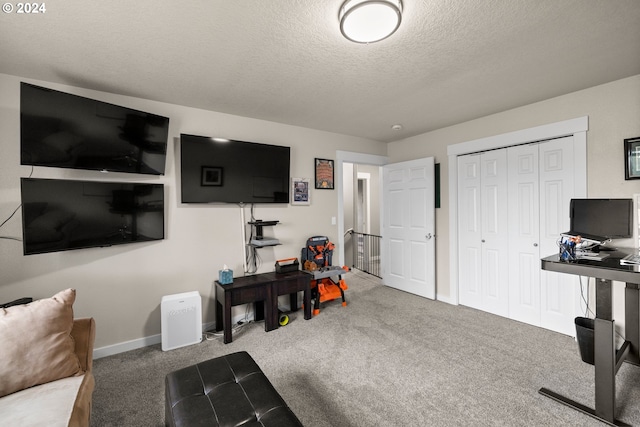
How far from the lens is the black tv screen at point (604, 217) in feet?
7.86

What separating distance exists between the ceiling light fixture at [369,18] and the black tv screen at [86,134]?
2020 mm

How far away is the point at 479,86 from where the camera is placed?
2.62 metres

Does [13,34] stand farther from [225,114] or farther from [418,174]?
[418,174]

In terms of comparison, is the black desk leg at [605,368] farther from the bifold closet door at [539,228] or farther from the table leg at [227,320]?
the table leg at [227,320]

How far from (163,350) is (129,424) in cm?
95

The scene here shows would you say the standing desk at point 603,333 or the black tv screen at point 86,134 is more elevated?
the black tv screen at point 86,134

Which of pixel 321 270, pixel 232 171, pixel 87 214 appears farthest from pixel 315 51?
pixel 321 270

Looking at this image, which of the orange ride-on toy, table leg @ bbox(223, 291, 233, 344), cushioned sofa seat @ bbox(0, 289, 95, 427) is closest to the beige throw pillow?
cushioned sofa seat @ bbox(0, 289, 95, 427)

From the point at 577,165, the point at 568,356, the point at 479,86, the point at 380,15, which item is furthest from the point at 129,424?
the point at 577,165

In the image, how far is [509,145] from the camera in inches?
130

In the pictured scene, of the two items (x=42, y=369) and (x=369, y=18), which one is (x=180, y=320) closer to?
(x=42, y=369)

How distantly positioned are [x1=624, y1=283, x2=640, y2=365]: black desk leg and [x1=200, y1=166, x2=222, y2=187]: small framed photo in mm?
3878

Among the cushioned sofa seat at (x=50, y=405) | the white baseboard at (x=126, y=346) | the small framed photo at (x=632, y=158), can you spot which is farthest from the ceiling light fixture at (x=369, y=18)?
the white baseboard at (x=126, y=346)

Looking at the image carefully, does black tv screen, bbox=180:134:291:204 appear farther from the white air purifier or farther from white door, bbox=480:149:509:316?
white door, bbox=480:149:509:316
